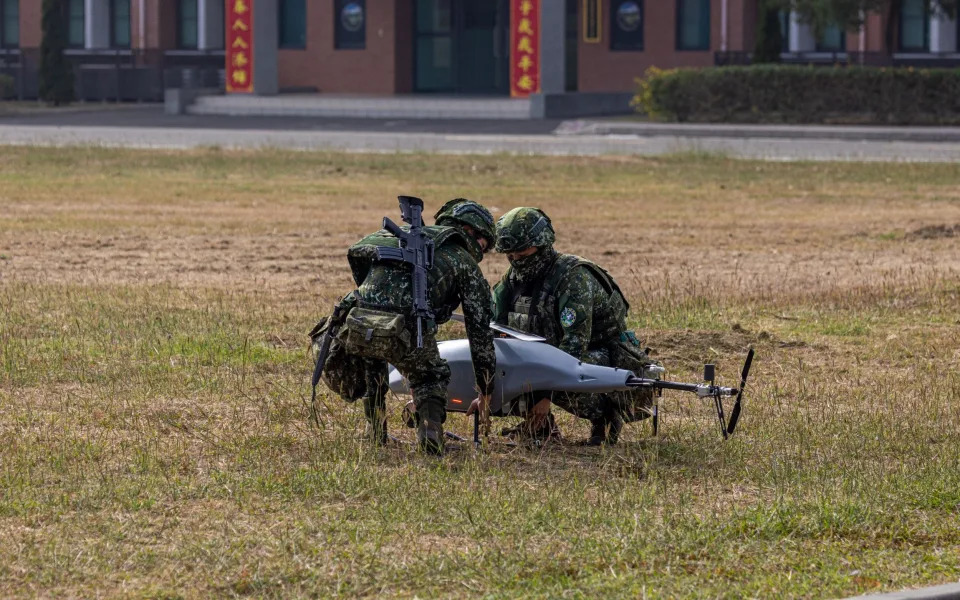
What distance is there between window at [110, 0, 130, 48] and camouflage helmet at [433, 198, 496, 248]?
43633 millimetres

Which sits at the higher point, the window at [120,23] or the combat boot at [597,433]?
the window at [120,23]

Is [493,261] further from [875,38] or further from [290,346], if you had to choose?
[875,38]

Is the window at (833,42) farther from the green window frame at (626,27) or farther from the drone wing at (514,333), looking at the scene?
the drone wing at (514,333)

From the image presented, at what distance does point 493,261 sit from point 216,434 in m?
7.79

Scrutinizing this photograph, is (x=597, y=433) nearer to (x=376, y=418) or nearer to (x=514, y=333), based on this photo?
(x=514, y=333)

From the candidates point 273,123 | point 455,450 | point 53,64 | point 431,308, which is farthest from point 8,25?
point 431,308

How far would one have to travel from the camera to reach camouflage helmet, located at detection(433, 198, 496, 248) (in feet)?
25.0

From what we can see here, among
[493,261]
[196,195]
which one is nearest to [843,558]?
[493,261]

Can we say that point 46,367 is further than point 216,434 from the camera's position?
Yes

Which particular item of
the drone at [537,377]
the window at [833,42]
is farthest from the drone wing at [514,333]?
the window at [833,42]

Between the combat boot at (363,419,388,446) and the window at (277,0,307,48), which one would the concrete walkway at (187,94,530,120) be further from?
the combat boot at (363,419,388,446)

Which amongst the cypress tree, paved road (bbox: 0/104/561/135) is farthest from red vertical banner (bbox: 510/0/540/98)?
the cypress tree

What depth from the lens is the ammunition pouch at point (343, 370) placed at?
7.71 metres

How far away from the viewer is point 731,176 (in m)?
23.7
